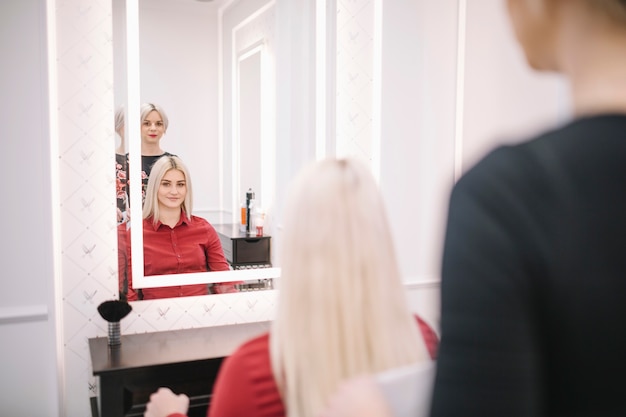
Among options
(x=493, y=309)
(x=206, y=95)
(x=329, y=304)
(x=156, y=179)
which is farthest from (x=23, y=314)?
(x=493, y=309)

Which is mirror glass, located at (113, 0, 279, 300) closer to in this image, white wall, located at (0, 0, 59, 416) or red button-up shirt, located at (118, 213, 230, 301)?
red button-up shirt, located at (118, 213, 230, 301)

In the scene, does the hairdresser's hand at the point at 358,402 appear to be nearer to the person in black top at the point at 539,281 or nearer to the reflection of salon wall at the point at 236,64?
the person in black top at the point at 539,281

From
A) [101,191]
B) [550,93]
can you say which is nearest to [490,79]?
[550,93]

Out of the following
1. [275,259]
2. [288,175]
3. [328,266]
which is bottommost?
[275,259]

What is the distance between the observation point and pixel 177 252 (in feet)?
6.81

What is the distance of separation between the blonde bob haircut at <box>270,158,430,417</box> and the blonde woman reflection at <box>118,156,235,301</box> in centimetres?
136

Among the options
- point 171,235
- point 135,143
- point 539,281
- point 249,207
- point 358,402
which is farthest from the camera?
point 249,207

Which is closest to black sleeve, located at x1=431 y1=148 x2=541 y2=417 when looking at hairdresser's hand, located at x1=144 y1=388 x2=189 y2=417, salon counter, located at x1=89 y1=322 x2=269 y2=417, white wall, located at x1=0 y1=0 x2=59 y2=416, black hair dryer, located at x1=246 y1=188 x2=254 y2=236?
hairdresser's hand, located at x1=144 y1=388 x2=189 y2=417

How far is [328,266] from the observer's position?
73 cm

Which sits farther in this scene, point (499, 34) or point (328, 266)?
point (499, 34)

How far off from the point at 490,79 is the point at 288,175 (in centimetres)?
97

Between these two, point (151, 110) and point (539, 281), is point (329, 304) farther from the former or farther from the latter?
point (151, 110)

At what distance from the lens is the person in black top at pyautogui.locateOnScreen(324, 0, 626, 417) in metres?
0.38

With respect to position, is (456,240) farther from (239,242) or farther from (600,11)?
(239,242)
